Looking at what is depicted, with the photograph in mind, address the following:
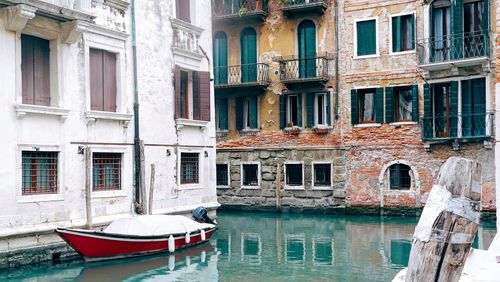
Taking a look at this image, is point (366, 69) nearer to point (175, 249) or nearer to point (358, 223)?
point (358, 223)

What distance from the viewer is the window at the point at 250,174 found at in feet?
76.4

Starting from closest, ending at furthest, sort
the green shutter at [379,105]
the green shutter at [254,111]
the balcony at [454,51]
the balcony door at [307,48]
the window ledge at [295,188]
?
the balcony at [454,51], the green shutter at [379,105], the balcony door at [307,48], the window ledge at [295,188], the green shutter at [254,111]

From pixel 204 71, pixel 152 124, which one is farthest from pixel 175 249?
pixel 204 71

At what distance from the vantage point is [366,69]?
2120cm

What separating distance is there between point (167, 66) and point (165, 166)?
8.06ft

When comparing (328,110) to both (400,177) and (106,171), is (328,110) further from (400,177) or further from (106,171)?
(106,171)

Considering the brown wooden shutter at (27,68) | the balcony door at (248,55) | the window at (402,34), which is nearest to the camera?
the brown wooden shutter at (27,68)

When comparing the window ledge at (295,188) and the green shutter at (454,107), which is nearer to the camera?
the green shutter at (454,107)

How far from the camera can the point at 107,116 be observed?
13.6 m

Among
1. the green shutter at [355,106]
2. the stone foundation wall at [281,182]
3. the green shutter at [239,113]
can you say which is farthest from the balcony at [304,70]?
the stone foundation wall at [281,182]

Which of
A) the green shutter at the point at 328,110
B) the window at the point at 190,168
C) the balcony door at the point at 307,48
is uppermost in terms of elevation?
the balcony door at the point at 307,48

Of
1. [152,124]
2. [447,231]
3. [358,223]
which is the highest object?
[152,124]

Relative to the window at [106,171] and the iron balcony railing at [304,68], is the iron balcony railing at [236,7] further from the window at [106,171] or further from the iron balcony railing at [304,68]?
the window at [106,171]

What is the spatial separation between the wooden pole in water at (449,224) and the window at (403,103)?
1801cm
